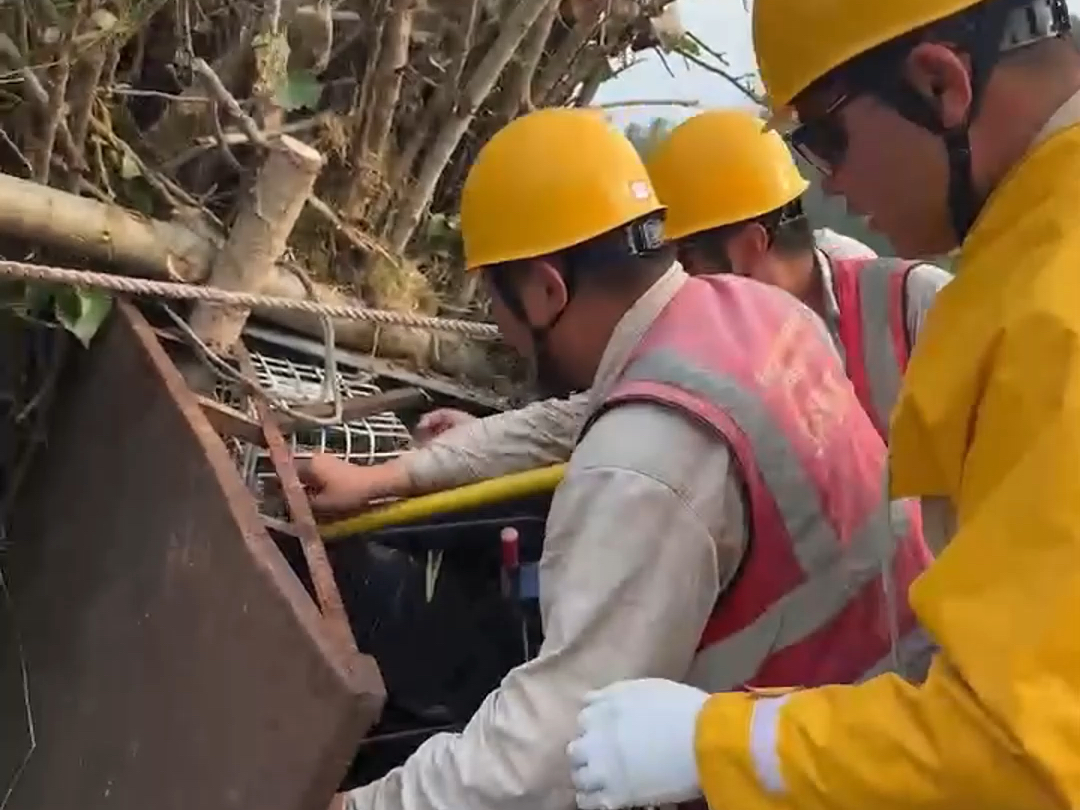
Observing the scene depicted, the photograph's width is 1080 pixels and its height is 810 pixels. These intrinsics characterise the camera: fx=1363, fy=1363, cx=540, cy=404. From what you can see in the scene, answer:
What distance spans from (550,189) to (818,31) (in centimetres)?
64

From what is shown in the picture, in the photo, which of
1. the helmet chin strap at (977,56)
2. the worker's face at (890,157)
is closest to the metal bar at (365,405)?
the worker's face at (890,157)

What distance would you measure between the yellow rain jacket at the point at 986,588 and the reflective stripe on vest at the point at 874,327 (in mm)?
1185

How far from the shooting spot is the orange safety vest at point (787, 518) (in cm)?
140

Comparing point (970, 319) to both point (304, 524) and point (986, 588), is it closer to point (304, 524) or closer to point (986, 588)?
point (986, 588)

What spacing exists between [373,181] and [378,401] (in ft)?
1.48

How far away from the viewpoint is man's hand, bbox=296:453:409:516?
2049 mm

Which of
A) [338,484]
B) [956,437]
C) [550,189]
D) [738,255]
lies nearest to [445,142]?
[738,255]

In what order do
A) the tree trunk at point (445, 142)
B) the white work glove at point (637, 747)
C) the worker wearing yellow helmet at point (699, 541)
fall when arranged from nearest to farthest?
the white work glove at point (637, 747) < the worker wearing yellow helmet at point (699, 541) < the tree trunk at point (445, 142)

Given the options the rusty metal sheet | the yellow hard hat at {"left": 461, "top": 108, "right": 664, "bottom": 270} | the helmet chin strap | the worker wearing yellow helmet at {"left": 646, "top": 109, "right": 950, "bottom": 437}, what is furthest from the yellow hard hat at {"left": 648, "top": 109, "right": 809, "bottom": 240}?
the helmet chin strap

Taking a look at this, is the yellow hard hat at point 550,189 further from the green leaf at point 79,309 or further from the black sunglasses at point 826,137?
the green leaf at point 79,309

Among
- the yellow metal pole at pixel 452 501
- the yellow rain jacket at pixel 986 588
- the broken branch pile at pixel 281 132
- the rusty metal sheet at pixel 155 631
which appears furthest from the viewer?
the broken branch pile at pixel 281 132

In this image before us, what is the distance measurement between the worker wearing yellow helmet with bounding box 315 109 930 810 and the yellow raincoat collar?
31 centimetres

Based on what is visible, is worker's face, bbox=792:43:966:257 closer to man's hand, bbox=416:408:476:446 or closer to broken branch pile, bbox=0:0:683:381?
broken branch pile, bbox=0:0:683:381

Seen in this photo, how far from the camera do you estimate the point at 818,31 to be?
3.69 ft
